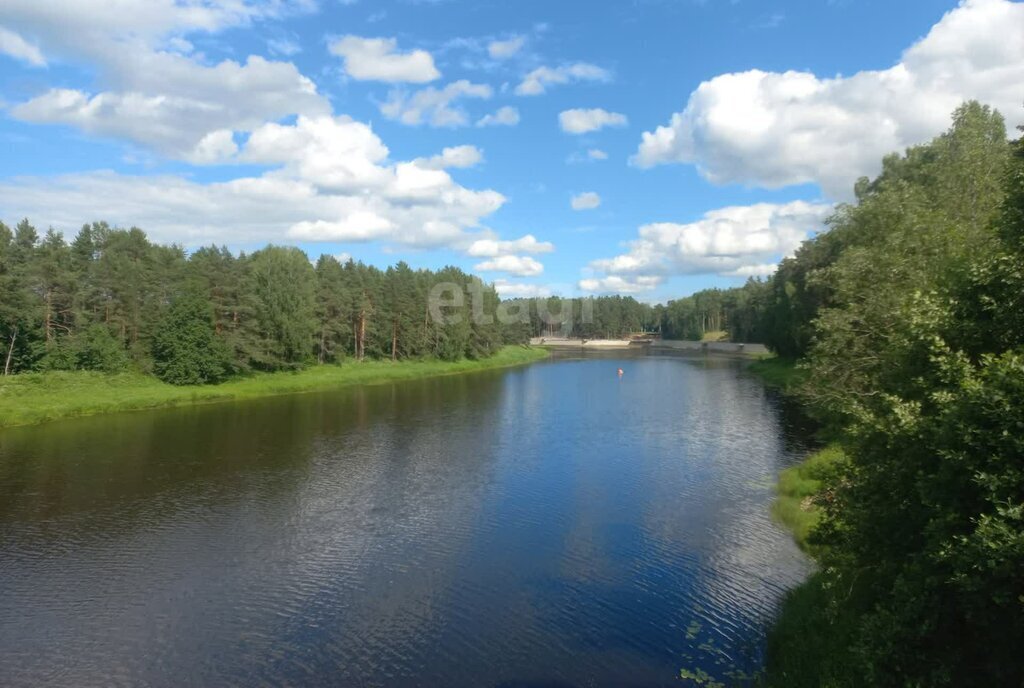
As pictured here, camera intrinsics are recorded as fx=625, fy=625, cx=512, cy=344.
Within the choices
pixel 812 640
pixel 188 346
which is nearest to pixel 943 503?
pixel 812 640

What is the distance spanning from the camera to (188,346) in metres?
58.1

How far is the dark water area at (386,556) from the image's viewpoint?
15086 millimetres

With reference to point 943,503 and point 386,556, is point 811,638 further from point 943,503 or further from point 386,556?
point 386,556

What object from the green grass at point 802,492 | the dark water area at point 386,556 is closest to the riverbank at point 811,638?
the dark water area at point 386,556

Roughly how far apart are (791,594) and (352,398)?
48.7 meters

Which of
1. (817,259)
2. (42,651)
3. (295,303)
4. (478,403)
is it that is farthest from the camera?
(295,303)

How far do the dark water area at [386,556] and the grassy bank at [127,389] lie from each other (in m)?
5.33

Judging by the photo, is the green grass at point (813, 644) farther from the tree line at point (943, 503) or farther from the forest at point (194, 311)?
the forest at point (194, 311)

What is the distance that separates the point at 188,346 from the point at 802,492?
2097 inches

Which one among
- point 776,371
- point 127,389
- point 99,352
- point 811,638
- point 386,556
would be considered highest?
point 99,352

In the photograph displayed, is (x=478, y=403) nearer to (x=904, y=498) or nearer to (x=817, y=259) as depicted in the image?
(x=817, y=259)

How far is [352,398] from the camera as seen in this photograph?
6022 cm

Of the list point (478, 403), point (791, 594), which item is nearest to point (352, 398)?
point (478, 403)

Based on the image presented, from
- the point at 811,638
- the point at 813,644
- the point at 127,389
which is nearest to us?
the point at 813,644
